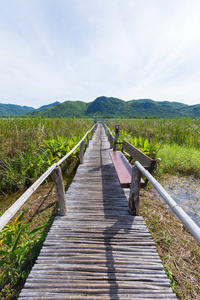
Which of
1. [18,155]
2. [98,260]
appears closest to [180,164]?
[98,260]

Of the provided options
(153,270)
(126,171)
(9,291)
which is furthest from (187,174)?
(9,291)

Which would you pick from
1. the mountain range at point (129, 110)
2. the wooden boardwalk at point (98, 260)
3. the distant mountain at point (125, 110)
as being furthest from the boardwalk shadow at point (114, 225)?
the distant mountain at point (125, 110)

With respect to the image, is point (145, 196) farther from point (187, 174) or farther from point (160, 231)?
point (187, 174)

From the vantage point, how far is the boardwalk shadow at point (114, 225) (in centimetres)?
144

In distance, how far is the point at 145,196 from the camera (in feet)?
11.6

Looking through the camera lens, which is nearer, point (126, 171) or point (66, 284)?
point (66, 284)

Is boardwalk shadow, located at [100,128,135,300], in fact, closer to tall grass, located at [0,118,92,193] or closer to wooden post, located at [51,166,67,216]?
wooden post, located at [51,166,67,216]

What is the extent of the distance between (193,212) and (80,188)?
2.84 meters

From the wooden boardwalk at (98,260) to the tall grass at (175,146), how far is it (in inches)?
131

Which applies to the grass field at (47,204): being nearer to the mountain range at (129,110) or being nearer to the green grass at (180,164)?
the green grass at (180,164)

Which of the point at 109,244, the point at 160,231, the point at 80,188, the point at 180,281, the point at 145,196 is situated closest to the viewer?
the point at 180,281

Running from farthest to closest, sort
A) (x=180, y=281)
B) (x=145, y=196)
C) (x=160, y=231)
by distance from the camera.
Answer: (x=145, y=196) < (x=160, y=231) < (x=180, y=281)

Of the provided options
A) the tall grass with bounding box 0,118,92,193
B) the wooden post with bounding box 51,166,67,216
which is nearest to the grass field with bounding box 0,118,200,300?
the tall grass with bounding box 0,118,92,193

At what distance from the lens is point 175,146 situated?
22.6ft
